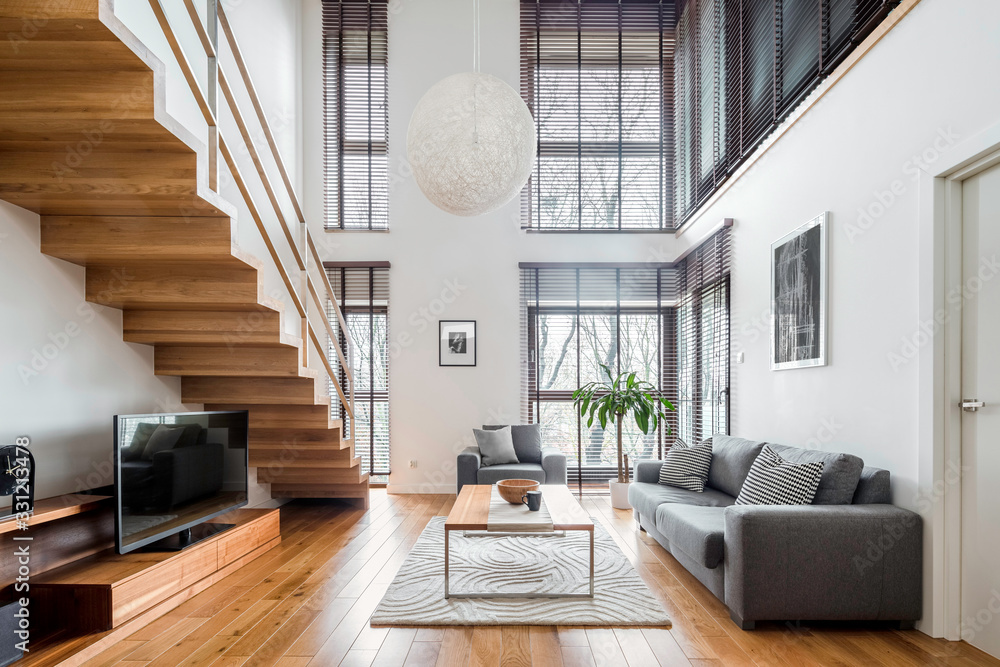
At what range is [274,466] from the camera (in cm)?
535

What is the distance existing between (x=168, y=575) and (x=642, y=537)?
3123 mm

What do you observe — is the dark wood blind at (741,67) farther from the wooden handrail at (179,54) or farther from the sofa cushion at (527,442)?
the wooden handrail at (179,54)

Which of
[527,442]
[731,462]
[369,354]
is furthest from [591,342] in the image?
[731,462]

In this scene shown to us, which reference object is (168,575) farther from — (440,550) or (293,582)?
(440,550)

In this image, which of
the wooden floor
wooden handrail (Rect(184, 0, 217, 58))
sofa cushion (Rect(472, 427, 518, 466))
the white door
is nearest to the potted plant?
sofa cushion (Rect(472, 427, 518, 466))

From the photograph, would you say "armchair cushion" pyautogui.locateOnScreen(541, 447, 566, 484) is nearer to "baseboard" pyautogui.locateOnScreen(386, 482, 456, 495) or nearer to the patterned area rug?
the patterned area rug

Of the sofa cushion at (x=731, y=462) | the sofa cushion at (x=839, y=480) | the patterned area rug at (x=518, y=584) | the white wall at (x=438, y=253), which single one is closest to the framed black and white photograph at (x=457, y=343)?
the white wall at (x=438, y=253)

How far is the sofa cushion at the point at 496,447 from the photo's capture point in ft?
19.0

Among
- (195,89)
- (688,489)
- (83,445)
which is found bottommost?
(688,489)

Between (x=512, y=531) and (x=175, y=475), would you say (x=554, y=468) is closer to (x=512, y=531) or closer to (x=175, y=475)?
(x=512, y=531)

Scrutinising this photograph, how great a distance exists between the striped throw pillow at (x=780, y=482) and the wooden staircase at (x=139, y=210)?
112 inches

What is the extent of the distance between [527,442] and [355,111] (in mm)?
4131

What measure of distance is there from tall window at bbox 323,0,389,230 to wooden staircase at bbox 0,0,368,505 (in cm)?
297

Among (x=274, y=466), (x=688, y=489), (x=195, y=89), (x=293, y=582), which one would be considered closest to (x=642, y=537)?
(x=688, y=489)
